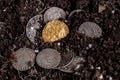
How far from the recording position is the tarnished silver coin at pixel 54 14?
189 centimetres

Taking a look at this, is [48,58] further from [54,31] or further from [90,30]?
[90,30]

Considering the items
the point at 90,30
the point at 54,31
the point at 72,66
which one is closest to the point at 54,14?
the point at 54,31

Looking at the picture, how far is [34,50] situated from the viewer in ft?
6.04

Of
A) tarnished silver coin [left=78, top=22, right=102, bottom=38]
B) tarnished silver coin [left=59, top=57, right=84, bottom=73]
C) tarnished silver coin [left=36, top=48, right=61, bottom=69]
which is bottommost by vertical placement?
tarnished silver coin [left=59, top=57, right=84, bottom=73]

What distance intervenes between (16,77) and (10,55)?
0.14 metres

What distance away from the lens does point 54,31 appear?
1.83 meters

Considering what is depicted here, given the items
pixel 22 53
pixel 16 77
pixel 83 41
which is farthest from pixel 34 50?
pixel 83 41

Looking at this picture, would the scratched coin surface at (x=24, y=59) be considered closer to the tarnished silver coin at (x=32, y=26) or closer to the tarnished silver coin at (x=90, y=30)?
the tarnished silver coin at (x=32, y=26)

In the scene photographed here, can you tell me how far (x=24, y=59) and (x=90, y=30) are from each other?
17.5 inches

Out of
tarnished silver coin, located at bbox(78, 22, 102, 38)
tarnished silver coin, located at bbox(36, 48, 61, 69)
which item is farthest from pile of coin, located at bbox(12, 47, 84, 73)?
tarnished silver coin, located at bbox(78, 22, 102, 38)

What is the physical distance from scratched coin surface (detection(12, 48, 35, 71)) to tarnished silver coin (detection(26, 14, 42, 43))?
0.29ft

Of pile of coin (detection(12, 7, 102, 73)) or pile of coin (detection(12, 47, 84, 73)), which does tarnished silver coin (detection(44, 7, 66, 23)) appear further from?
pile of coin (detection(12, 47, 84, 73))

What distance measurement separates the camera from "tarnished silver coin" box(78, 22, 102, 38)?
1.80 meters

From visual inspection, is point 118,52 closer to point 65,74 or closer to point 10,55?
point 65,74
